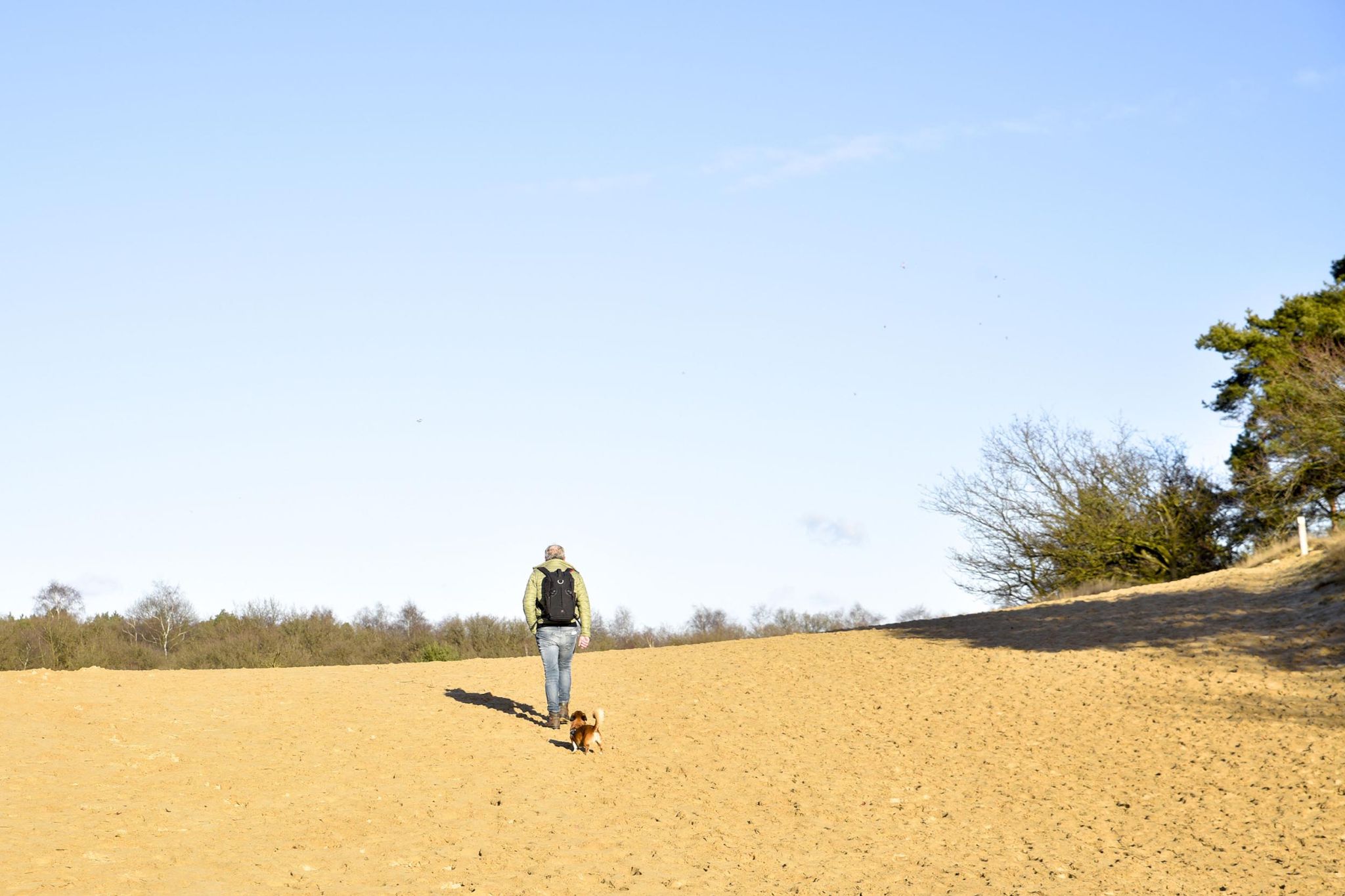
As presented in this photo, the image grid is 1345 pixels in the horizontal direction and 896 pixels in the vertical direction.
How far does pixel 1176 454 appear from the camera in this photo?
3809 centimetres

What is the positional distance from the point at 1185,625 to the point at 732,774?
32.8 ft

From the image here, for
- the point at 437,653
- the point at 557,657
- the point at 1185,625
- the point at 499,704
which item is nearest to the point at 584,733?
A: the point at 557,657

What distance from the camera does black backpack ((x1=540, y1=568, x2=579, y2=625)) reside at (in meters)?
14.6

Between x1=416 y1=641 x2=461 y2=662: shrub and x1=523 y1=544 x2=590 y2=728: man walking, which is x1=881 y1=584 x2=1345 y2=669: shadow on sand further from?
x1=416 y1=641 x2=461 y2=662: shrub

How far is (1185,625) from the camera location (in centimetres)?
2039

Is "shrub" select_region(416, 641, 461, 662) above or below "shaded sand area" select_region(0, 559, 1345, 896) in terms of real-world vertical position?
above

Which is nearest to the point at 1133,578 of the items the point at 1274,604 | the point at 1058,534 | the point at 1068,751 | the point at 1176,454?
the point at 1058,534

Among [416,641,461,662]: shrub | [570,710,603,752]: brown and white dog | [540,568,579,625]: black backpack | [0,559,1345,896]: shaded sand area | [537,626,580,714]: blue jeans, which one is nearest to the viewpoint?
[0,559,1345,896]: shaded sand area

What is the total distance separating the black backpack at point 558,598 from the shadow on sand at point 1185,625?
910 centimetres

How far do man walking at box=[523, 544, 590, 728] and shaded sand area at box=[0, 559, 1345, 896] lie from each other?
1.11m

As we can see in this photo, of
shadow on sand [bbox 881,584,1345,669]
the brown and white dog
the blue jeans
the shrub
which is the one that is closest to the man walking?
the blue jeans

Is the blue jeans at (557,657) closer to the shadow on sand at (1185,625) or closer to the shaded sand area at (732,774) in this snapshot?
the shaded sand area at (732,774)

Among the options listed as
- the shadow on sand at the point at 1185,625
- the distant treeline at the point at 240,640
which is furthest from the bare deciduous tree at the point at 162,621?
the shadow on sand at the point at 1185,625

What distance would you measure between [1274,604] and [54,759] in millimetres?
18263
